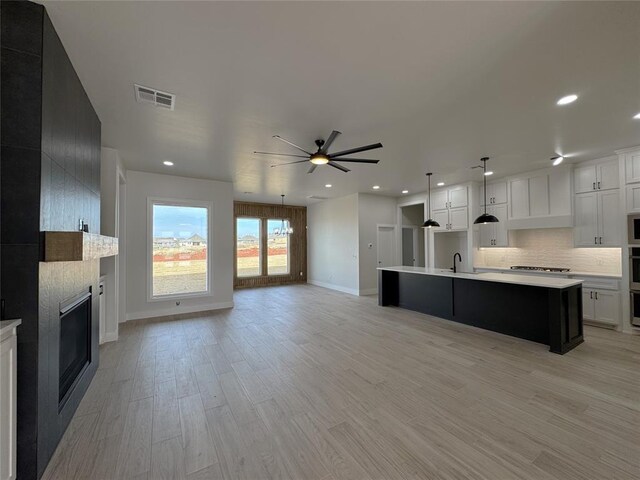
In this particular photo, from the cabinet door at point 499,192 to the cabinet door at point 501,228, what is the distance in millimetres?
128

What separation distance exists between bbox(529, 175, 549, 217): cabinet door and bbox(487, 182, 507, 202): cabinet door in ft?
1.61

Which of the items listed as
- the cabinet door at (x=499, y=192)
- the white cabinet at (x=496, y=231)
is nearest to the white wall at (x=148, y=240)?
the white cabinet at (x=496, y=231)

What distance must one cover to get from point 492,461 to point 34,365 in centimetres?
303

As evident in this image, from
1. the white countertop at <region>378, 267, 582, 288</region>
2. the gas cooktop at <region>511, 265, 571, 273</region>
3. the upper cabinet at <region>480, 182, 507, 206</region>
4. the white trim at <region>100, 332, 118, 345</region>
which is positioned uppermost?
the upper cabinet at <region>480, 182, 507, 206</region>

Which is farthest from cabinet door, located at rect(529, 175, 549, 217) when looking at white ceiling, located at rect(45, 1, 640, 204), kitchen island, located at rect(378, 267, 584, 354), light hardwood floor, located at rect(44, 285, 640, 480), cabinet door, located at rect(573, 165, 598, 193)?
light hardwood floor, located at rect(44, 285, 640, 480)

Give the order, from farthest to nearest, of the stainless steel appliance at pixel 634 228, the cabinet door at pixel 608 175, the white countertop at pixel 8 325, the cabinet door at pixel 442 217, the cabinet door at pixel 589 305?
1. the cabinet door at pixel 442 217
2. the cabinet door at pixel 589 305
3. the cabinet door at pixel 608 175
4. the stainless steel appliance at pixel 634 228
5. the white countertop at pixel 8 325

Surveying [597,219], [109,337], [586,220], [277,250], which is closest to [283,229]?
[277,250]

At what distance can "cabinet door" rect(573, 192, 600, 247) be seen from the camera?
15.5ft

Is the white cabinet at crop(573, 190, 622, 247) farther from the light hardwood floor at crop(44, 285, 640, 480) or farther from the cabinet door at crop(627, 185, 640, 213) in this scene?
the light hardwood floor at crop(44, 285, 640, 480)

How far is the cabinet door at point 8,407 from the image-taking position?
4.69ft

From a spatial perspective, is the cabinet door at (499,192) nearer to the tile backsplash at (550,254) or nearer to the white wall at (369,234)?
the tile backsplash at (550,254)

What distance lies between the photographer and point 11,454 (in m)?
1.51

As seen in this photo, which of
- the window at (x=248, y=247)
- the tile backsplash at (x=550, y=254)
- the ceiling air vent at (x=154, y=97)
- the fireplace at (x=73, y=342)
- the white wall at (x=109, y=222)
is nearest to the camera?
the fireplace at (x=73, y=342)

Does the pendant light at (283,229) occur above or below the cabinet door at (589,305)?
above
